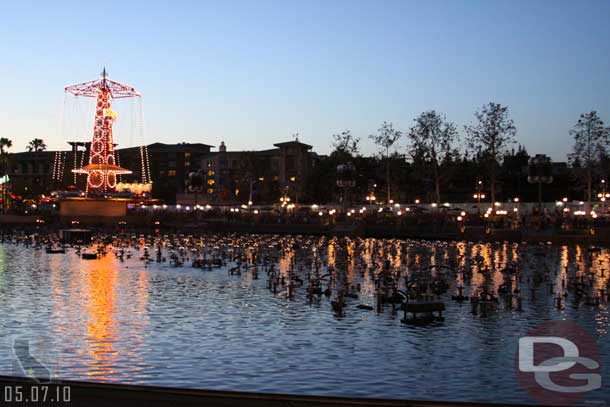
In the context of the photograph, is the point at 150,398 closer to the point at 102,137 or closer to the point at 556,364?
the point at 556,364

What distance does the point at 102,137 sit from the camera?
12244 cm

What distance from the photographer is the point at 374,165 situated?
14762 centimetres

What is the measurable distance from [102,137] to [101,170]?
16.1 feet

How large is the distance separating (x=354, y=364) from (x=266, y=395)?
28.1 ft

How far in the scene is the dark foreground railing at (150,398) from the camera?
1317 centimetres

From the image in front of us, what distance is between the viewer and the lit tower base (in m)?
118

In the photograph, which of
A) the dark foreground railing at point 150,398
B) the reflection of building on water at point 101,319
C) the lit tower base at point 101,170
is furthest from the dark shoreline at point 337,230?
the dark foreground railing at point 150,398

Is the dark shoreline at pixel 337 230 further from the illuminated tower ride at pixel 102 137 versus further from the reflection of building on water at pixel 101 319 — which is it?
the reflection of building on water at pixel 101 319

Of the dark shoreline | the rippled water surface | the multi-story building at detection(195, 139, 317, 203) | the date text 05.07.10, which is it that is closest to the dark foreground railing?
the date text 05.07.10

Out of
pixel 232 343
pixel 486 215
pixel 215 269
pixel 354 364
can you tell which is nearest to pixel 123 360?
pixel 232 343

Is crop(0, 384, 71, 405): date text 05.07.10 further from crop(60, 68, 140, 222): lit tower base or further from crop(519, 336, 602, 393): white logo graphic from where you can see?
crop(60, 68, 140, 222): lit tower base

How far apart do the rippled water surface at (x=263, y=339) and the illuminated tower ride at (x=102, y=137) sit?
79.2 metres

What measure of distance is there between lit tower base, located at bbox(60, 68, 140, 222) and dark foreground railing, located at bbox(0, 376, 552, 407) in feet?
342

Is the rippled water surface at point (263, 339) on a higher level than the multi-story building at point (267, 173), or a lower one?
lower
